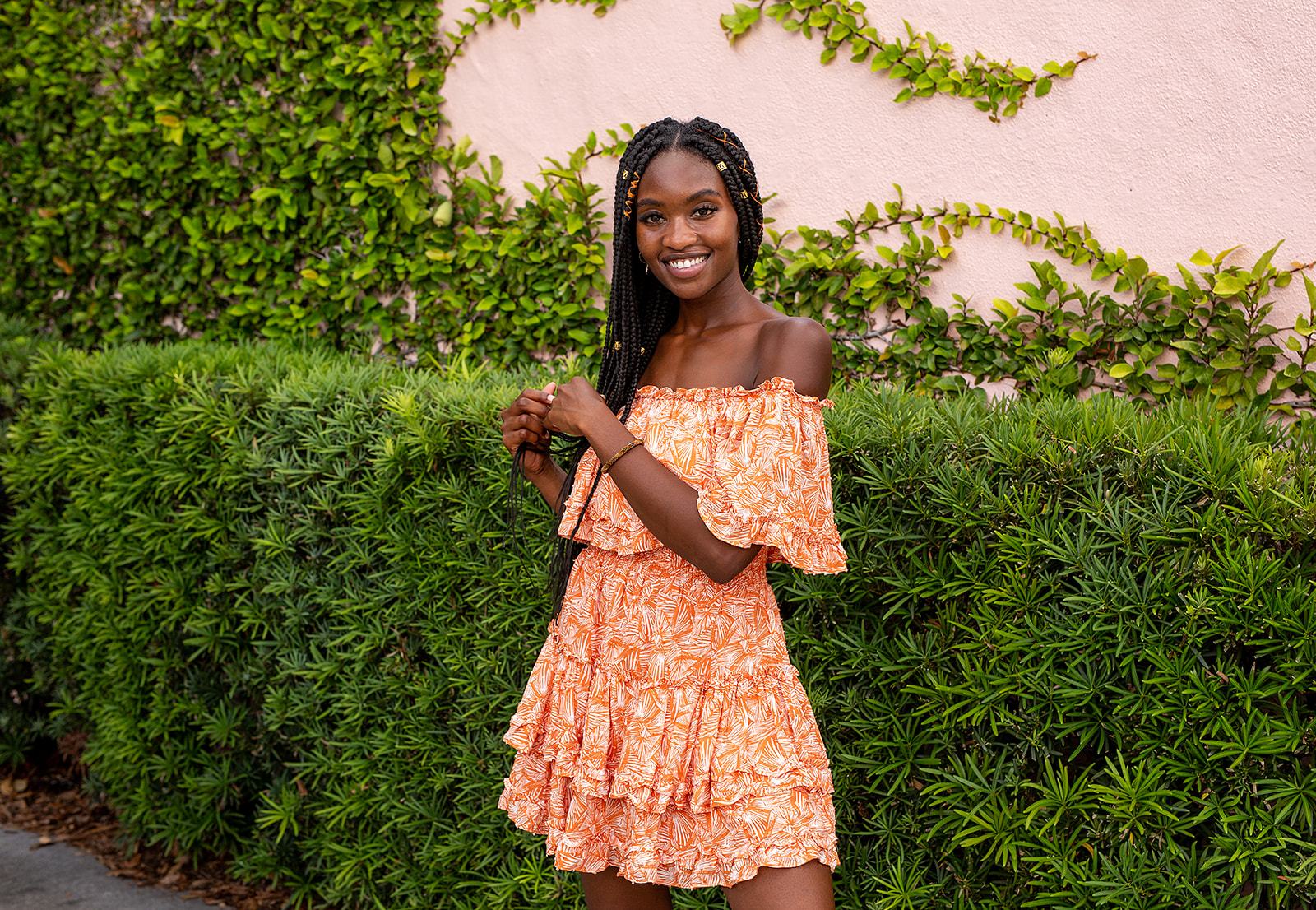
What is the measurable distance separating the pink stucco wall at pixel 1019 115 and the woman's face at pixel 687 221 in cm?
152

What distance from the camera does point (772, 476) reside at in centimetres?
209

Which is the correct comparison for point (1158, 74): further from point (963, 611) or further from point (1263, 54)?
point (963, 611)

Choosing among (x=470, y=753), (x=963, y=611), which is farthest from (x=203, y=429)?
(x=963, y=611)

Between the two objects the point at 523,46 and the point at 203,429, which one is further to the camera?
the point at 523,46

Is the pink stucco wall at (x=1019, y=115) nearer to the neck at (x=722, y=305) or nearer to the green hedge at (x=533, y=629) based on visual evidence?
the green hedge at (x=533, y=629)

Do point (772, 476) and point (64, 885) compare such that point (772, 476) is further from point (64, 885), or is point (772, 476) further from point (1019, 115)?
point (64, 885)

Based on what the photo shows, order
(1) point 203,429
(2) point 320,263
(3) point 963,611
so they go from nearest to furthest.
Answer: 1. (3) point 963,611
2. (1) point 203,429
3. (2) point 320,263

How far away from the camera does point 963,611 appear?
267 cm

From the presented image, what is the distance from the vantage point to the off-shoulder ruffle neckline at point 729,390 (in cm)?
213

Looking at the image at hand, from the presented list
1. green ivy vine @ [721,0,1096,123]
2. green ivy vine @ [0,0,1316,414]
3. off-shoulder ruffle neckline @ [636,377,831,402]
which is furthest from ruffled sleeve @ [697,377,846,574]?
green ivy vine @ [721,0,1096,123]

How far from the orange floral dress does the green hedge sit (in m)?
0.52

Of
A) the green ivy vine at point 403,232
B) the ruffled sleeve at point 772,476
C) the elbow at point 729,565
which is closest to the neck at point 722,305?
the ruffled sleeve at point 772,476

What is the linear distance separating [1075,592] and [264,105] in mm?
3910

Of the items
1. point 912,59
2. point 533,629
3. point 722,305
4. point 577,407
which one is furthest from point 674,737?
point 912,59
